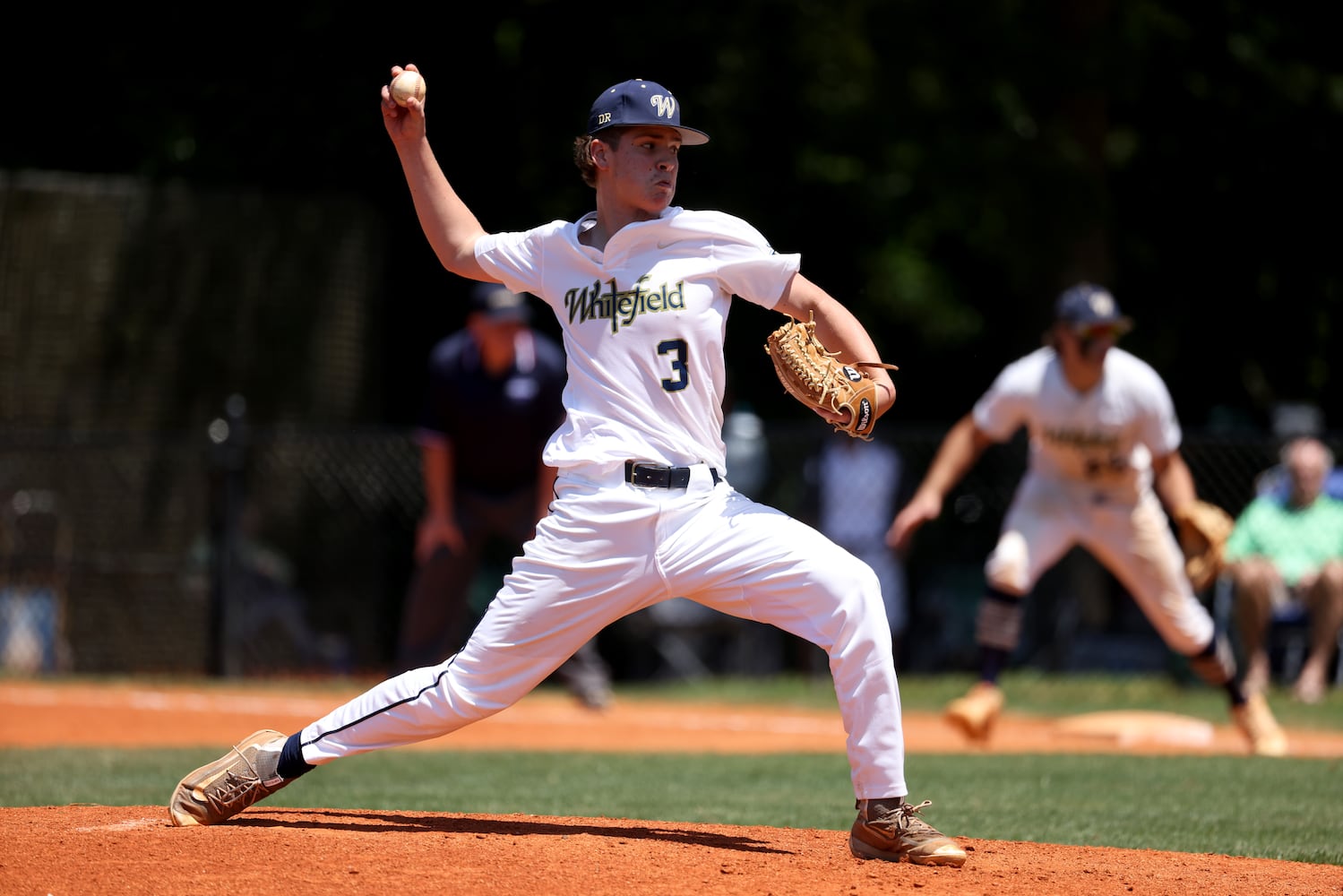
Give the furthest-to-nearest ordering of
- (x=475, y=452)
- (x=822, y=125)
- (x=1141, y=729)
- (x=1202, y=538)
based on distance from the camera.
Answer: (x=822, y=125) < (x=475, y=452) < (x=1141, y=729) < (x=1202, y=538)

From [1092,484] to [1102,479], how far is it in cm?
7

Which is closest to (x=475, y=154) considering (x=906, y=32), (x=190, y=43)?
(x=190, y=43)

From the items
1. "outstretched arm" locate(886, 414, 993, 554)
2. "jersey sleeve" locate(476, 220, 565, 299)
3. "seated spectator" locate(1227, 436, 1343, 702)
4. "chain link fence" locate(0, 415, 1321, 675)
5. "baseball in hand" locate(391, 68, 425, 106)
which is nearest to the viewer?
"jersey sleeve" locate(476, 220, 565, 299)

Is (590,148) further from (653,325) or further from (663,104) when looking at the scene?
(653,325)

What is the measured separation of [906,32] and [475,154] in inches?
164

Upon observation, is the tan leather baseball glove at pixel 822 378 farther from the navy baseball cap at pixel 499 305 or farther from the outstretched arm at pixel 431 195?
the navy baseball cap at pixel 499 305

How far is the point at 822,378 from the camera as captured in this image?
4988mm

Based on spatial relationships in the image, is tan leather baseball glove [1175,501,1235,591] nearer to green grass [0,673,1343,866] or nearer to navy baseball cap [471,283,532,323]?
green grass [0,673,1343,866]

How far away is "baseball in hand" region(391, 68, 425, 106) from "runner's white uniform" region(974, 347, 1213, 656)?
15.3 ft

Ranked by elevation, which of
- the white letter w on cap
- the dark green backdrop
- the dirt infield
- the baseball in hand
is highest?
the dark green backdrop

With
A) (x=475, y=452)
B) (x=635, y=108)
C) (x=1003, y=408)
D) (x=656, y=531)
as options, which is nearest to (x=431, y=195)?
(x=635, y=108)

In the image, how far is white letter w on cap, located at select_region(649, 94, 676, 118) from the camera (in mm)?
5129

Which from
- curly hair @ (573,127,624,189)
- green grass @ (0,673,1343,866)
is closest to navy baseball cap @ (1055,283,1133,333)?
green grass @ (0,673,1343,866)

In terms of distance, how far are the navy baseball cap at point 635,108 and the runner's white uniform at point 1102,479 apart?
14.9ft
